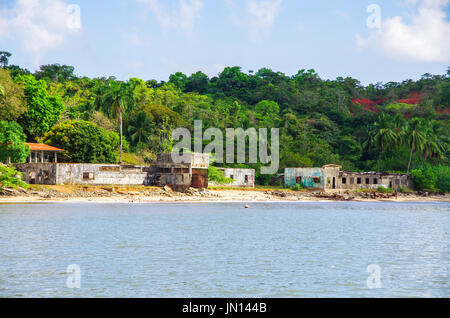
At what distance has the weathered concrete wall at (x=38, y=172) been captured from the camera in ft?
180

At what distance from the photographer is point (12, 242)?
28.4 meters

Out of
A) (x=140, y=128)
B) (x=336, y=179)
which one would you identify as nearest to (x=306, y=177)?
(x=336, y=179)

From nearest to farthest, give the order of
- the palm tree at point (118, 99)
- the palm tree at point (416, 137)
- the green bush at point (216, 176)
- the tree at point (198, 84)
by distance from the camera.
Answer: the green bush at point (216, 176)
the palm tree at point (118, 99)
the palm tree at point (416, 137)
the tree at point (198, 84)

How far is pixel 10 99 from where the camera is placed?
61.7 metres

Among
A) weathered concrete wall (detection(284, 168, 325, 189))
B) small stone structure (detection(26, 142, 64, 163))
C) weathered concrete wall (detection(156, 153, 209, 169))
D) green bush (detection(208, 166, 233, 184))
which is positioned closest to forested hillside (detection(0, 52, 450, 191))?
small stone structure (detection(26, 142, 64, 163))

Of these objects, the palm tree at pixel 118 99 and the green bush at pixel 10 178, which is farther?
the palm tree at pixel 118 99

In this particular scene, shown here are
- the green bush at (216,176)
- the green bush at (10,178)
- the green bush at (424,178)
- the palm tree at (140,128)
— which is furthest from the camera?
the palm tree at (140,128)

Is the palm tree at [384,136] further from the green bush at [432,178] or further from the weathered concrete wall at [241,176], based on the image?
the weathered concrete wall at [241,176]

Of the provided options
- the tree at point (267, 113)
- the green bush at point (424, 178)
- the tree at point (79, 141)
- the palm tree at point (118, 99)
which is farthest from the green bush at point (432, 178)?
the tree at point (79, 141)

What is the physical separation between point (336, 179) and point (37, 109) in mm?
39098

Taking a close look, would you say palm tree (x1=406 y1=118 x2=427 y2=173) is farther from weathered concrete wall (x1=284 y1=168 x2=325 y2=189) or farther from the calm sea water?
the calm sea water

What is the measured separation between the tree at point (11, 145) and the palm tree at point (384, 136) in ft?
166

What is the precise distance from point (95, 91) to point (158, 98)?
34.4ft
